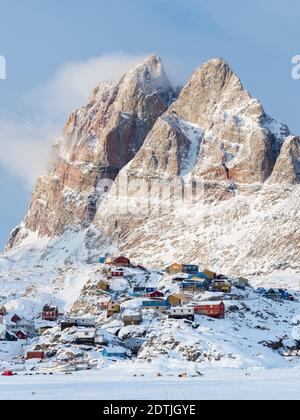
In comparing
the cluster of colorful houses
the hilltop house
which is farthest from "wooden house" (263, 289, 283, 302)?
the hilltop house

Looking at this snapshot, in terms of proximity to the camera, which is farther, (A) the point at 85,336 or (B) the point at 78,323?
(B) the point at 78,323

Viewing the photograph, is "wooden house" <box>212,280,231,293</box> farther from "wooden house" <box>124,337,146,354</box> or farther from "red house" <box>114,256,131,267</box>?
"wooden house" <box>124,337,146,354</box>

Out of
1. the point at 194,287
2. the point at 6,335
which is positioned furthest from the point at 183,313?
the point at 6,335

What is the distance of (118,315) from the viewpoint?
14800 cm

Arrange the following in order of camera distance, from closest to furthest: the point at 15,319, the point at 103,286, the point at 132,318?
the point at 132,318 < the point at 15,319 < the point at 103,286

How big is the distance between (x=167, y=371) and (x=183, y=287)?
63.9 meters

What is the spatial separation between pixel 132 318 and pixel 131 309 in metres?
8.15

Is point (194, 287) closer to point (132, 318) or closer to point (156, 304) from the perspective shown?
point (156, 304)

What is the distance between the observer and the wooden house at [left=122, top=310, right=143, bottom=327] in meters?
138
